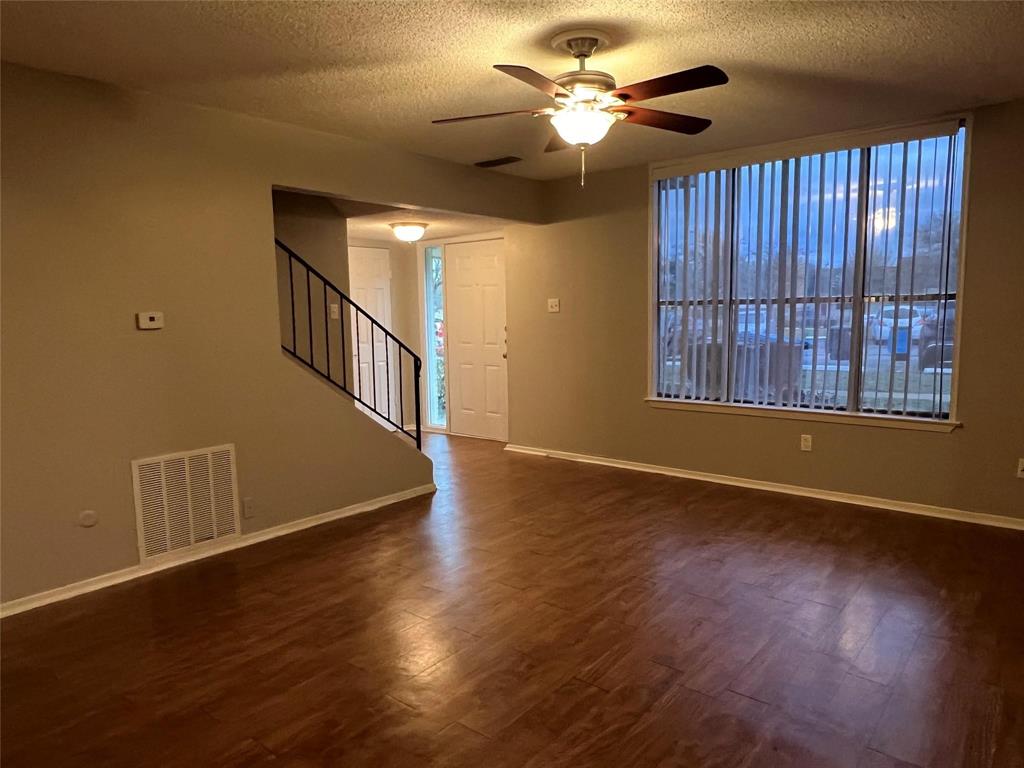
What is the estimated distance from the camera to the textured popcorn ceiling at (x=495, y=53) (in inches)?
97.9

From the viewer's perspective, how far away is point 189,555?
11.9 ft

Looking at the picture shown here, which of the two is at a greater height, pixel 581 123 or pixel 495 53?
pixel 495 53

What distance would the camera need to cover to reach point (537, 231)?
5.96m

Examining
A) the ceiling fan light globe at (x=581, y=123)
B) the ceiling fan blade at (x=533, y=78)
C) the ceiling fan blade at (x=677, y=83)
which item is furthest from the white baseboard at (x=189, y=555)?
the ceiling fan blade at (x=677, y=83)

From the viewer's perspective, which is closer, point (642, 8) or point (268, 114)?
point (642, 8)

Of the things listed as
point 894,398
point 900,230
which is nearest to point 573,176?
point 900,230

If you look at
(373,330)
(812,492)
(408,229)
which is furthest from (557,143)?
(373,330)

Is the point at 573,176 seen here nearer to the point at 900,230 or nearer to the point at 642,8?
the point at 900,230

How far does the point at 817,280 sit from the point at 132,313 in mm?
4233

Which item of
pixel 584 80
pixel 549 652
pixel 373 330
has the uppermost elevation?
pixel 584 80

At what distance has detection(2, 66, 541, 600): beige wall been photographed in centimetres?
299

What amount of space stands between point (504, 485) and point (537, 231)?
7.77 ft

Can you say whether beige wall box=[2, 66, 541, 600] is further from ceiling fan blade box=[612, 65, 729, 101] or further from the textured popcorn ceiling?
ceiling fan blade box=[612, 65, 729, 101]

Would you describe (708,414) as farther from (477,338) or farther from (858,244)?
(477,338)
